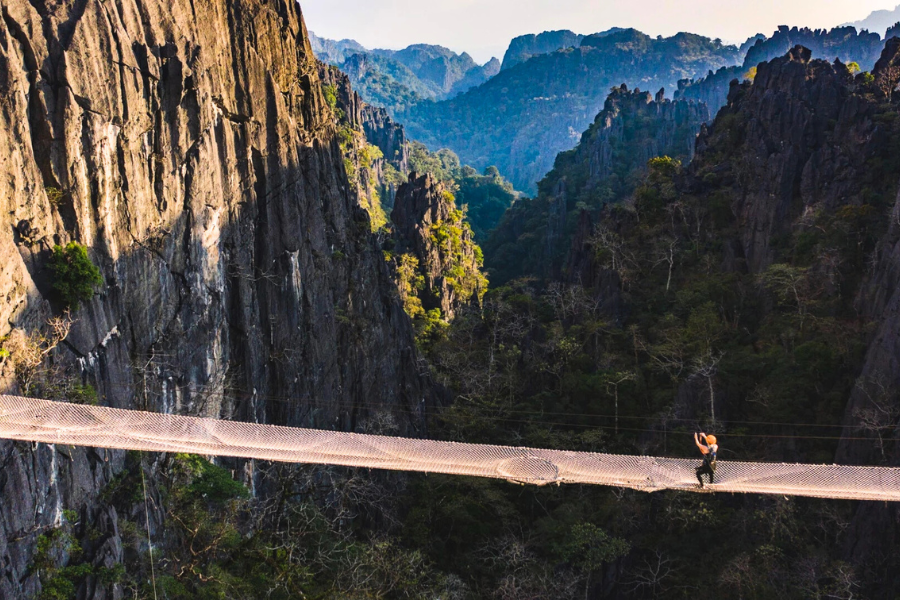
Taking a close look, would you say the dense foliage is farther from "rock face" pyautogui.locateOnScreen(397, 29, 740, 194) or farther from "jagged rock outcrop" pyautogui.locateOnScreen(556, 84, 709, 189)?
"rock face" pyautogui.locateOnScreen(397, 29, 740, 194)

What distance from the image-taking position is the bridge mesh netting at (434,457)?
7.12 m

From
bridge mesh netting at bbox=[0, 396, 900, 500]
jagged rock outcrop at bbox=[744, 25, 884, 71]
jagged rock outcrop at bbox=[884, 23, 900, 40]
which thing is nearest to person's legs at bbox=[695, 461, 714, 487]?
bridge mesh netting at bbox=[0, 396, 900, 500]

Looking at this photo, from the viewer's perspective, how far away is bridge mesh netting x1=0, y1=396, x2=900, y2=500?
23.4 ft

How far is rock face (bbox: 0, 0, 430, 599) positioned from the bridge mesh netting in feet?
6.60

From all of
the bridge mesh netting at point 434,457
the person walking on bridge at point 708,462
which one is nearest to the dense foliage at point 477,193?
the bridge mesh netting at point 434,457

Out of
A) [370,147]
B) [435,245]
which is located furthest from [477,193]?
[435,245]

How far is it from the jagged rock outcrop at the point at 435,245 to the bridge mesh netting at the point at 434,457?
31978mm

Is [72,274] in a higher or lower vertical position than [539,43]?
lower

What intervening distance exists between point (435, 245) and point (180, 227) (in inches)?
1073

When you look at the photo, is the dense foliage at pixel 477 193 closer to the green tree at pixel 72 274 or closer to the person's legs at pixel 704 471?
the green tree at pixel 72 274

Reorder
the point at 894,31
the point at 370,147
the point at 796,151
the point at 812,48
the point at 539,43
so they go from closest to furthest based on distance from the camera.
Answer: the point at 796,151 < the point at 370,147 < the point at 894,31 < the point at 812,48 < the point at 539,43

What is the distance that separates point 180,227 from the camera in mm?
14969

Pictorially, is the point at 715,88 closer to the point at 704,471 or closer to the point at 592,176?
the point at 592,176

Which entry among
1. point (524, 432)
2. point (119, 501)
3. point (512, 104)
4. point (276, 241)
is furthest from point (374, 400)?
point (512, 104)
